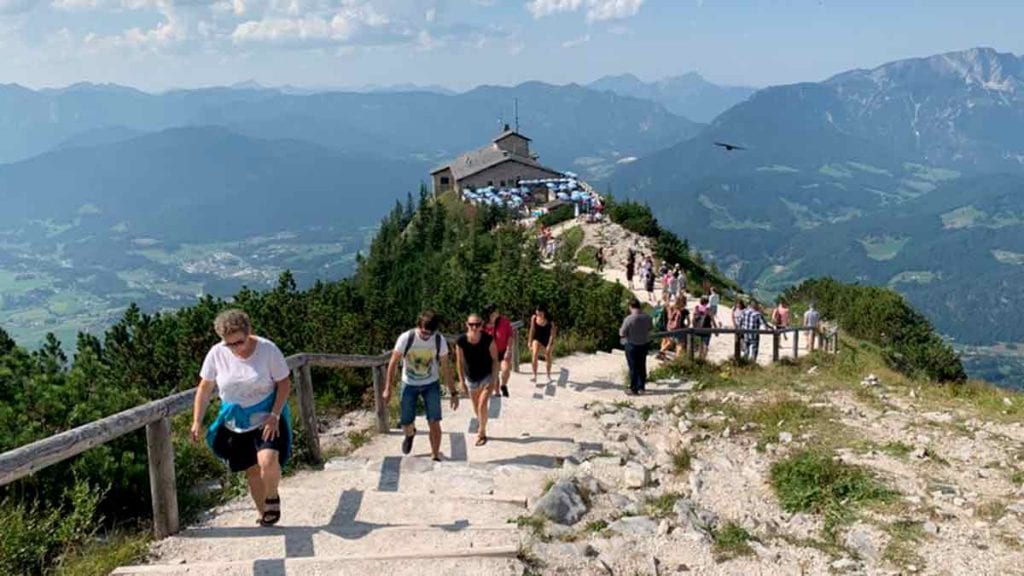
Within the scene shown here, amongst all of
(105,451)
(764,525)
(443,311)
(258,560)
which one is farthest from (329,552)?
(443,311)

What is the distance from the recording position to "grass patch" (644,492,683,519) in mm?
6156

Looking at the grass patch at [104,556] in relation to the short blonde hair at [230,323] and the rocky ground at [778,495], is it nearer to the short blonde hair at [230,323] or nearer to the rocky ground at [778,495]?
the short blonde hair at [230,323]

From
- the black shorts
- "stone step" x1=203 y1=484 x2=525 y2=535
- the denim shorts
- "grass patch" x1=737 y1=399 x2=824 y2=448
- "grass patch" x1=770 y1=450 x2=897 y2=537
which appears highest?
the black shorts

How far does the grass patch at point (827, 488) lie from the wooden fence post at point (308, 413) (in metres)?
4.43

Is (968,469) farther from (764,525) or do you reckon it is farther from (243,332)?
(243,332)

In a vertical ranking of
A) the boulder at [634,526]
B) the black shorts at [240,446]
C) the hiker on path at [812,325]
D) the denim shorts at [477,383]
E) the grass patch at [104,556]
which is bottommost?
the hiker on path at [812,325]

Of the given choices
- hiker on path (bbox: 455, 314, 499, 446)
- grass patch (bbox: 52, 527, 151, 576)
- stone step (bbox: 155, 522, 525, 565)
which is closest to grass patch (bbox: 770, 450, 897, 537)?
stone step (bbox: 155, 522, 525, 565)

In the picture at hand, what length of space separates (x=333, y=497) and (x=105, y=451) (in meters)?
1.76

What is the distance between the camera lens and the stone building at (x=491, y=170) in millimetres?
69562

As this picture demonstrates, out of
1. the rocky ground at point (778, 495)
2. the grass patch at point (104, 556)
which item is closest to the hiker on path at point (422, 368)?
the rocky ground at point (778, 495)

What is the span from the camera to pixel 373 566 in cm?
477

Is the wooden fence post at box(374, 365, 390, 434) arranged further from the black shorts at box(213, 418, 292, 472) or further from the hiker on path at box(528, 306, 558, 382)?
the hiker on path at box(528, 306, 558, 382)

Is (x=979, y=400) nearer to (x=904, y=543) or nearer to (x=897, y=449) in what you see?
(x=897, y=449)

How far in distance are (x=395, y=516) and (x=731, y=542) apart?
2568 millimetres
